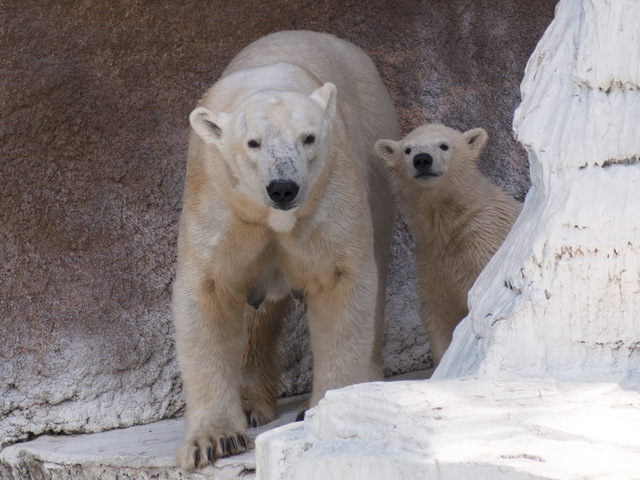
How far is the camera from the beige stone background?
5062 mm

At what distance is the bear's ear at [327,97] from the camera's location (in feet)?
13.4

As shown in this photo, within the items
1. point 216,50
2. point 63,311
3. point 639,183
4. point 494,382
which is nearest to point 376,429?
point 494,382

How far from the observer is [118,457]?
14.0ft

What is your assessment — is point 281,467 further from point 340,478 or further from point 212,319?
point 212,319

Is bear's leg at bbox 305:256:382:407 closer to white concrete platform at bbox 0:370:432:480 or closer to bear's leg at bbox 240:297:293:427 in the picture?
white concrete platform at bbox 0:370:432:480

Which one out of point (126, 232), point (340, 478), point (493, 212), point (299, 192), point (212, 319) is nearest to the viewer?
point (340, 478)

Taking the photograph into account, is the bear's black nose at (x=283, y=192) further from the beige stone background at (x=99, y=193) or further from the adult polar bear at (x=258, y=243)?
the beige stone background at (x=99, y=193)

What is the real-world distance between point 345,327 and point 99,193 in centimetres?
167

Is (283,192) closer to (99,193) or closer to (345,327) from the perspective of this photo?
(345,327)

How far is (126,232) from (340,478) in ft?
10.3

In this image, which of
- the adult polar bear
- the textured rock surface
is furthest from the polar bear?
the textured rock surface

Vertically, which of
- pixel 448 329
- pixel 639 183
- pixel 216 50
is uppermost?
pixel 216 50

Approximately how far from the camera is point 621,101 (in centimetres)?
293

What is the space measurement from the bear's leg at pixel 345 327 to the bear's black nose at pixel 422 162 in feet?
2.36
